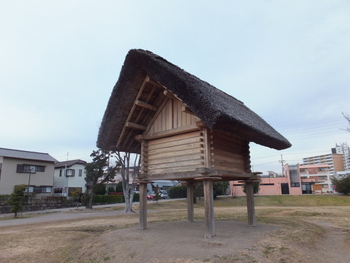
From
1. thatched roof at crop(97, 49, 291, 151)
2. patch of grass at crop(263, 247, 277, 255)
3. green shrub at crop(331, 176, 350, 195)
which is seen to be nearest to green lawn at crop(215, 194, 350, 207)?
green shrub at crop(331, 176, 350, 195)

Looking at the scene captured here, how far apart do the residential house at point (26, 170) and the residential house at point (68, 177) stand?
213 inches

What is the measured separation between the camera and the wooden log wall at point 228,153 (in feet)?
27.9

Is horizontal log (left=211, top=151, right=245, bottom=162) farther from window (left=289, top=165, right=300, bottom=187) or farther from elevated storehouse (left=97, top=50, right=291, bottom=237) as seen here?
window (left=289, top=165, right=300, bottom=187)

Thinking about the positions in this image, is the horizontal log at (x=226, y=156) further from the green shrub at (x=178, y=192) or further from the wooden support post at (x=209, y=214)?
the green shrub at (x=178, y=192)

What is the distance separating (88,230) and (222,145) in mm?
8268

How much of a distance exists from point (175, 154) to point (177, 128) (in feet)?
3.10

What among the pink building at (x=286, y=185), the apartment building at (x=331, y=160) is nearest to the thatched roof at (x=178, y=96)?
the pink building at (x=286, y=185)

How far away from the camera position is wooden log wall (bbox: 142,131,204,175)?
8.37 metres

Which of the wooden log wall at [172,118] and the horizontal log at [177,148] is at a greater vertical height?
the wooden log wall at [172,118]

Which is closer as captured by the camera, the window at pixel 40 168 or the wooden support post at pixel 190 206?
the wooden support post at pixel 190 206

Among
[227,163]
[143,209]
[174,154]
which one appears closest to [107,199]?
[143,209]

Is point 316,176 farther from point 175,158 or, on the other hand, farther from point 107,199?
point 175,158

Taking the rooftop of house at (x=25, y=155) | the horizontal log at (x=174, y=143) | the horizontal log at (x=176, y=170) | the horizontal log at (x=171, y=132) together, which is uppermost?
the rooftop of house at (x=25, y=155)

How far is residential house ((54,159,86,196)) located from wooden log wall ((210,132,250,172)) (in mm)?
39269
